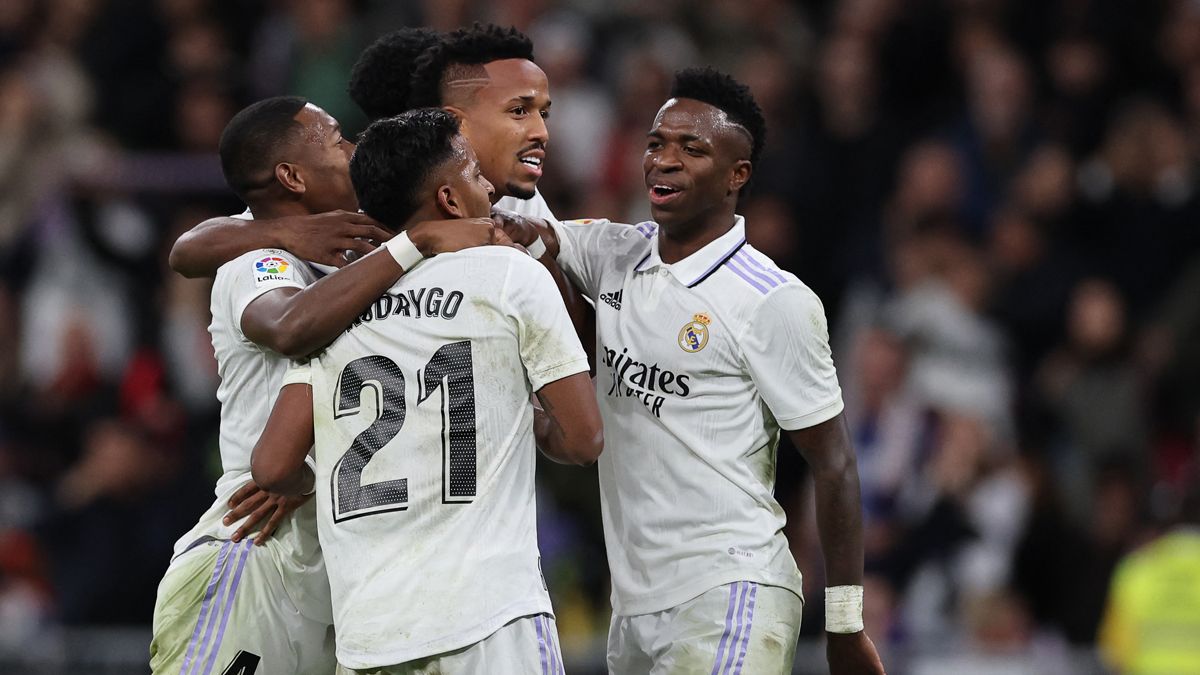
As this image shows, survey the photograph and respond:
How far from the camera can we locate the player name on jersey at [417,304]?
4.58 meters

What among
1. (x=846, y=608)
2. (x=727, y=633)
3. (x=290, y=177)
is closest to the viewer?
(x=727, y=633)

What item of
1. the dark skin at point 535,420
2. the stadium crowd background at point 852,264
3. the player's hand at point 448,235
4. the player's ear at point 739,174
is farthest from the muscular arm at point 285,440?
the stadium crowd background at point 852,264

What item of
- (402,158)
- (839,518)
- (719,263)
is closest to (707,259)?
(719,263)

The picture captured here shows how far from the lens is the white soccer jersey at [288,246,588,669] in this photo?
4.50 m

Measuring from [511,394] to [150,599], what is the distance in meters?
6.29

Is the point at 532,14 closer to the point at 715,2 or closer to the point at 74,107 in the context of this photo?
the point at 715,2

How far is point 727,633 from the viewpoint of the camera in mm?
5113

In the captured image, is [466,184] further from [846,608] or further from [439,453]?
[846,608]

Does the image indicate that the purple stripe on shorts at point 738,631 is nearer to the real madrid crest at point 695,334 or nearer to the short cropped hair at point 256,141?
the real madrid crest at point 695,334

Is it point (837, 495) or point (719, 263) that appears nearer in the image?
point (837, 495)

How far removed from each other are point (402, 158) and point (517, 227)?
0.88 meters

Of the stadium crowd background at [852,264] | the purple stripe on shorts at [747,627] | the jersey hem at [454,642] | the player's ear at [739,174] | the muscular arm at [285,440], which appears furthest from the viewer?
the stadium crowd background at [852,264]

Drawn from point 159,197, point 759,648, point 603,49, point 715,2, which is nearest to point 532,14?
point 603,49

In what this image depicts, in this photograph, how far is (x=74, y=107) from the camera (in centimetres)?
1259
